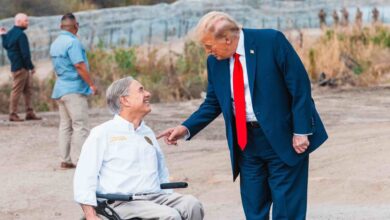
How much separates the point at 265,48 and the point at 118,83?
0.89m

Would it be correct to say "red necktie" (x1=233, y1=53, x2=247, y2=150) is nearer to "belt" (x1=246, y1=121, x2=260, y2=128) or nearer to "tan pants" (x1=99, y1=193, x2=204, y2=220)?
"belt" (x1=246, y1=121, x2=260, y2=128)

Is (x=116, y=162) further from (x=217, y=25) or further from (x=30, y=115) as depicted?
(x=30, y=115)

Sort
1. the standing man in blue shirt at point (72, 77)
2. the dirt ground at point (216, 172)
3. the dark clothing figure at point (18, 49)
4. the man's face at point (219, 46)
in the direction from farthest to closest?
the dark clothing figure at point (18, 49), the standing man in blue shirt at point (72, 77), the dirt ground at point (216, 172), the man's face at point (219, 46)

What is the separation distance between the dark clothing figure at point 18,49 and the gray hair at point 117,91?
9.92m

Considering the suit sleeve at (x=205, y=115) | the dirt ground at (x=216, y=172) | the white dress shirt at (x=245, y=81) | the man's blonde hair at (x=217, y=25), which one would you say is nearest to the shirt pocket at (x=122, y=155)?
the suit sleeve at (x=205, y=115)

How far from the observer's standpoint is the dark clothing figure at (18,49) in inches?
650

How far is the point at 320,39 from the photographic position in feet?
81.8

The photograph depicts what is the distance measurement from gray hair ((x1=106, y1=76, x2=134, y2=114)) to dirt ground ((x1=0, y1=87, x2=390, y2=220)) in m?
2.43

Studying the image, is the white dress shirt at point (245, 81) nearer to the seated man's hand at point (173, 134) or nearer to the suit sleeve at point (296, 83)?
the suit sleeve at point (296, 83)

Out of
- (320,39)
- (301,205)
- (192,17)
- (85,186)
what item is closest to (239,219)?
(301,205)

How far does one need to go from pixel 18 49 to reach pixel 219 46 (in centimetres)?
1041

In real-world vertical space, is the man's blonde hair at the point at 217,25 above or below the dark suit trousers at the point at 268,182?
above

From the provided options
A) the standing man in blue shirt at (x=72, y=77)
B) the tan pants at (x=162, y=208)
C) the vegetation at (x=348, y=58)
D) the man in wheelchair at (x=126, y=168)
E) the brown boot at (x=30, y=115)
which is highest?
the man in wheelchair at (x=126, y=168)

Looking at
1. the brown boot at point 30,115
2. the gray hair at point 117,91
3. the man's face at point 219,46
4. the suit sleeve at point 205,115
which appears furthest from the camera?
the brown boot at point 30,115
